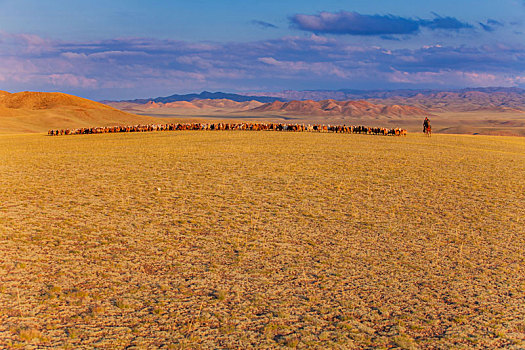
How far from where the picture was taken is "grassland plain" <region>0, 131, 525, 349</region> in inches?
234

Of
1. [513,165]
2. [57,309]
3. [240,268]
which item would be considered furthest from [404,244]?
[513,165]

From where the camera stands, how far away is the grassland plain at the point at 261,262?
19.5ft

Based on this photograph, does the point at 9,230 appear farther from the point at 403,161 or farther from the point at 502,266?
the point at 403,161

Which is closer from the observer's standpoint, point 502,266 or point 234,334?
point 234,334

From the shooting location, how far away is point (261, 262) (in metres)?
8.34

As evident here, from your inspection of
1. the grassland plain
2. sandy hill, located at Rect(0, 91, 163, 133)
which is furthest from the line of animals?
the grassland plain

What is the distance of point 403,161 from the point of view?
22.0m

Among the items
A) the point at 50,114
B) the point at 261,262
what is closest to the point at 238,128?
the point at 261,262

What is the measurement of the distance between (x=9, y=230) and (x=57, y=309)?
447 cm

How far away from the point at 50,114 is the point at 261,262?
76.3 m

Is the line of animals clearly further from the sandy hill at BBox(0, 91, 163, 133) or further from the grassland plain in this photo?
the grassland plain

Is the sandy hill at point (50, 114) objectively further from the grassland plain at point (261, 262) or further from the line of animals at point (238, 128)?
the grassland plain at point (261, 262)

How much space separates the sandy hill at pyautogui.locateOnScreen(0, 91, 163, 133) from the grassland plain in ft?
163

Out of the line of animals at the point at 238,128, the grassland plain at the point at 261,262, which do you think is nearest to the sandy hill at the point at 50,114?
the line of animals at the point at 238,128
